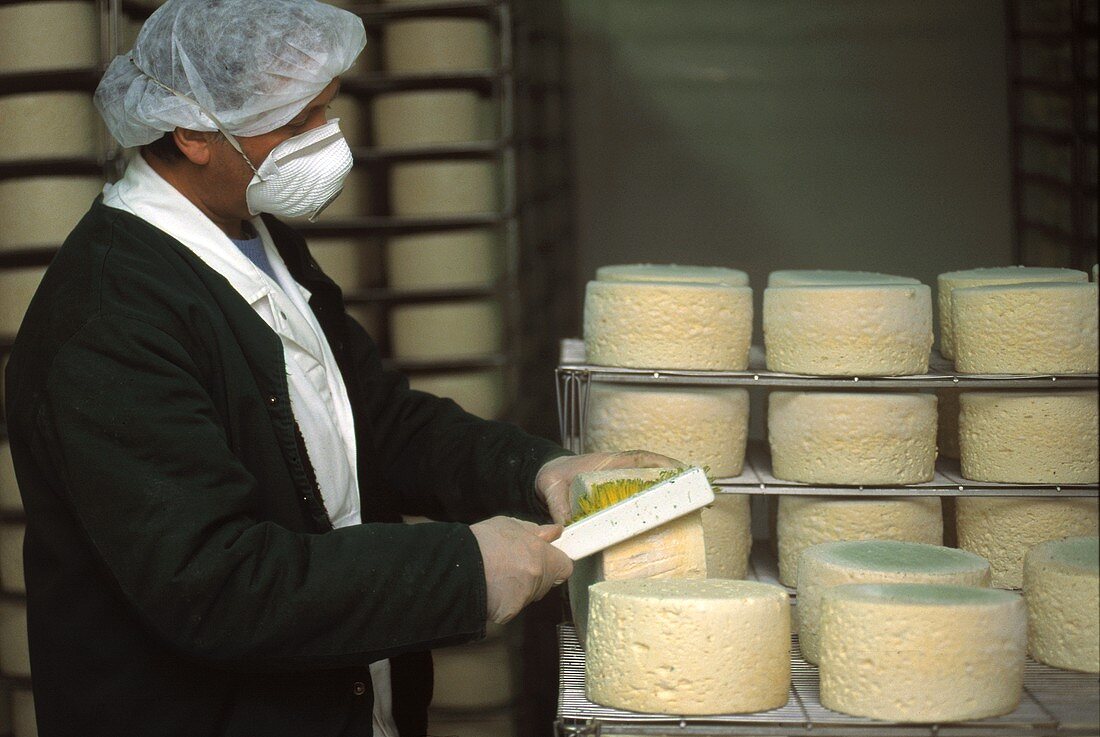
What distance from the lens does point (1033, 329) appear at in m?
1.51

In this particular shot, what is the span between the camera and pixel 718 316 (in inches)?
64.2

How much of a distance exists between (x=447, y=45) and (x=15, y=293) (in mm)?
1062

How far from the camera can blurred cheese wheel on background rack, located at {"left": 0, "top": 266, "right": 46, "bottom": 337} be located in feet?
7.89

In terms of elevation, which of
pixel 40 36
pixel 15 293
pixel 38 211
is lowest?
pixel 15 293

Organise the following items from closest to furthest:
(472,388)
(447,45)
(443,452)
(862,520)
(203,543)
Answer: (203,543), (862,520), (443,452), (447,45), (472,388)

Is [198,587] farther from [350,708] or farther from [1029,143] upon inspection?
[1029,143]

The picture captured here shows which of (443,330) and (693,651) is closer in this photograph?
(693,651)

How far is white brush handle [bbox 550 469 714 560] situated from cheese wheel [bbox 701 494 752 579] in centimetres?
39

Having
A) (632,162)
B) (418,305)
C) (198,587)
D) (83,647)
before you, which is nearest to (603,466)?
(198,587)

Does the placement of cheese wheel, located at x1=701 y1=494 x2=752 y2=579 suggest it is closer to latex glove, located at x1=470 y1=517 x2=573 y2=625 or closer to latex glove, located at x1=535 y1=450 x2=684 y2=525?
latex glove, located at x1=535 y1=450 x2=684 y2=525

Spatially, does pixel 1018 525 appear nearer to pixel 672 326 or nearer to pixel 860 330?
pixel 860 330

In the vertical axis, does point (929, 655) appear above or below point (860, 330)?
below

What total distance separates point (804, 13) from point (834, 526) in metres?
2.12

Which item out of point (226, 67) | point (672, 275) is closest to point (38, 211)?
point (226, 67)
